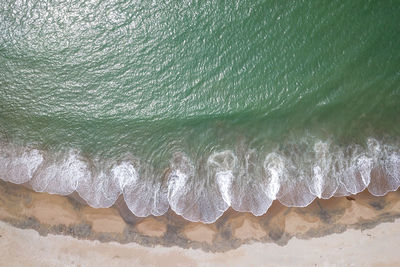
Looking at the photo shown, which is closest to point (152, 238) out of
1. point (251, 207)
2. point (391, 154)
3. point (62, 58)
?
point (251, 207)

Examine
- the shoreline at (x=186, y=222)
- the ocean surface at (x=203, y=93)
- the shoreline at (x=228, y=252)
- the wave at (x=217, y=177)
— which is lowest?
the shoreline at (x=228, y=252)

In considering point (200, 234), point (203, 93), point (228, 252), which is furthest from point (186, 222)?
point (203, 93)

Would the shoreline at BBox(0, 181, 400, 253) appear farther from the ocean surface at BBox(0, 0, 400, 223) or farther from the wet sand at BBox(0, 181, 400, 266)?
the ocean surface at BBox(0, 0, 400, 223)

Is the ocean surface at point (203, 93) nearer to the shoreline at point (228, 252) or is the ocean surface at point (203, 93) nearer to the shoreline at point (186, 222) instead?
the shoreline at point (186, 222)

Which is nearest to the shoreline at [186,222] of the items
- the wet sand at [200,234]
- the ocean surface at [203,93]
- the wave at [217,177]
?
the wet sand at [200,234]

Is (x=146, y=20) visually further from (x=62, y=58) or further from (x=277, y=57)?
(x=277, y=57)

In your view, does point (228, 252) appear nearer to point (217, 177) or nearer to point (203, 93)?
point (217, 177)
